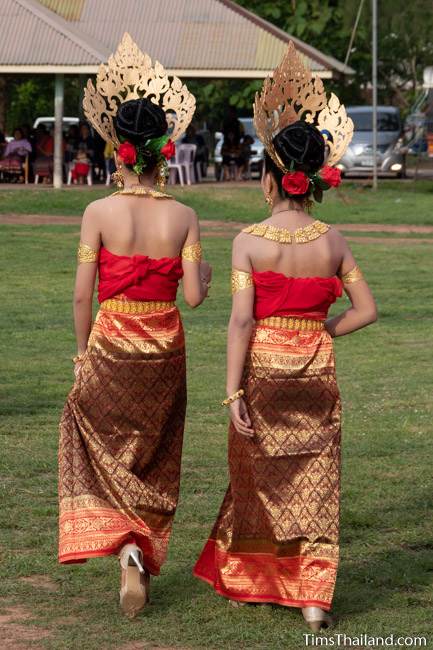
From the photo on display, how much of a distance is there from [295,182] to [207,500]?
263cm

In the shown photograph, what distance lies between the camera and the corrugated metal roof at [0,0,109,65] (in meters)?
30.7

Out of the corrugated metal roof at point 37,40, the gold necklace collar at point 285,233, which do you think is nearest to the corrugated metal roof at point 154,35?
the corrugated metal roof at point 37,40

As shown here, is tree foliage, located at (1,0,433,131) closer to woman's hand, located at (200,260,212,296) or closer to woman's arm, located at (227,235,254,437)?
woman's hand, located at (200,260,212,296)

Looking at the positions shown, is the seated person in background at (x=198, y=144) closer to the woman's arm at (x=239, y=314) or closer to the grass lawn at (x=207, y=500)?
the grass lawn at (x=207, y=500)

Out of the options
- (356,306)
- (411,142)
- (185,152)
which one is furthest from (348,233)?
(356,306)

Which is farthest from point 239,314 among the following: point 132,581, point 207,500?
point 207,500

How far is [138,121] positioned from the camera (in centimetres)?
582

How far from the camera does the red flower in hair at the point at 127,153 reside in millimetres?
5793

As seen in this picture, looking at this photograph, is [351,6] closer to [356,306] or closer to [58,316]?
[58,316]

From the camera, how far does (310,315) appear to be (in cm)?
552

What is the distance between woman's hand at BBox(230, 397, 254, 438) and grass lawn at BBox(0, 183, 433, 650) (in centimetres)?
71

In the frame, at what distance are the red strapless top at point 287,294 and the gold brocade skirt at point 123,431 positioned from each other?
0.52 metres

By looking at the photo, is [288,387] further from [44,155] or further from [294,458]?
[44,155]

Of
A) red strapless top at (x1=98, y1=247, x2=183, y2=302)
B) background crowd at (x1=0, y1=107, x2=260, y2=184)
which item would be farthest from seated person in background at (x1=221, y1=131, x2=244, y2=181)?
red strapless top at (x1=98, y1=247, x2=183, y2=302)
